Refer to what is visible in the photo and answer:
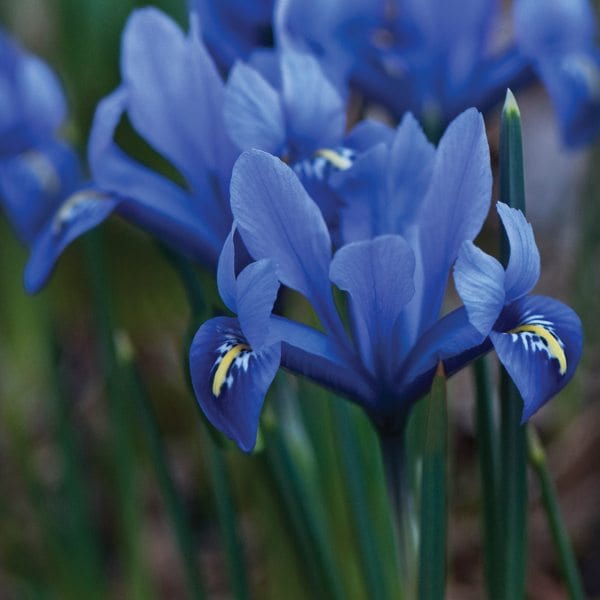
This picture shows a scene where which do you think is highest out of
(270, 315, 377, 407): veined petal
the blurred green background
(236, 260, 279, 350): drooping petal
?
(236, 260, 279, 350): drooping petal

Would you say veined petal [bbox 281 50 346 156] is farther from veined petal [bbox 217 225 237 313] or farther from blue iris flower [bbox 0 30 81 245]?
blue iris flower [bbox 0 30 81 245]

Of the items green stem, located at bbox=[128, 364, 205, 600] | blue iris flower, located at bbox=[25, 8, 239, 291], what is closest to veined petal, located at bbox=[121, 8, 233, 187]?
blue iris flower, located at bbox=[25, 8, 239, 291]

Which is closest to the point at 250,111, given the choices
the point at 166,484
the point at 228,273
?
the point at 228,273

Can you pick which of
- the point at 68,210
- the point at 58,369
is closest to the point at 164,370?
the point at 58,369

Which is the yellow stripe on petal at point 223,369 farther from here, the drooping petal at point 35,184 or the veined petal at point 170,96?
the drooping petal at point 35,184

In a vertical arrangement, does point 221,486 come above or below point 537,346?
below

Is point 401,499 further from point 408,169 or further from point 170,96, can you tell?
point 170,96

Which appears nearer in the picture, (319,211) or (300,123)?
(319,211)
